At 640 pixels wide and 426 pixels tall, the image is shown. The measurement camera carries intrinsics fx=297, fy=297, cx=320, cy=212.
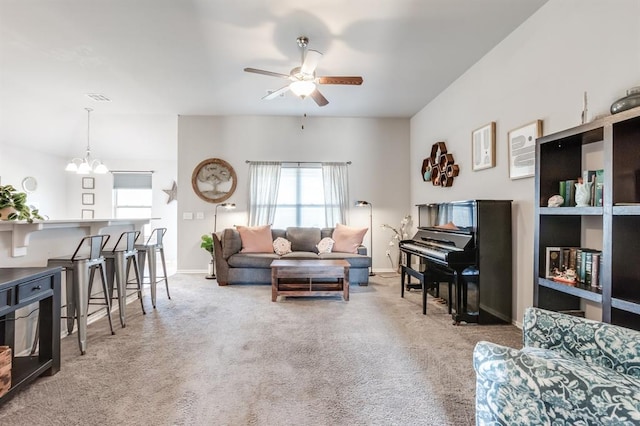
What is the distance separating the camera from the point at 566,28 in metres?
2.36

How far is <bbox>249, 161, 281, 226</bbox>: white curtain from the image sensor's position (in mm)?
5570

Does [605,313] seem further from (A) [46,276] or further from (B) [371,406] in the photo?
(A) [46,276]

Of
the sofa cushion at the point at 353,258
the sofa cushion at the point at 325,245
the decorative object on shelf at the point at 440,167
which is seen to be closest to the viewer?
the decorative object on shelf at the point at 440,167

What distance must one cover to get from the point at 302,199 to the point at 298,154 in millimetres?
859

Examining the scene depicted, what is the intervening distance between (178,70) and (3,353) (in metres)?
3.30

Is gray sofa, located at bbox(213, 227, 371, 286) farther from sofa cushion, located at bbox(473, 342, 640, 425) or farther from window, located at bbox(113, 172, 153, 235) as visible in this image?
window, located at bbox(113, 172, 153, 235)

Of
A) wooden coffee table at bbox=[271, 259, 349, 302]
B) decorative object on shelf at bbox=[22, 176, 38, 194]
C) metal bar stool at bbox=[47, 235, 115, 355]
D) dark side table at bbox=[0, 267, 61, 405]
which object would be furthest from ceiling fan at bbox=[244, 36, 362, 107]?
decorative object on shelf at bbox=[22, 176, 38, 194]

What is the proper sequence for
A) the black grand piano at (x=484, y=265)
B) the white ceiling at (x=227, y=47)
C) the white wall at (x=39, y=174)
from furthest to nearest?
the white wall at (x=39, y=174), the black grand piano at (x=484, y=265), the white ceiling at (x=227, y=47)

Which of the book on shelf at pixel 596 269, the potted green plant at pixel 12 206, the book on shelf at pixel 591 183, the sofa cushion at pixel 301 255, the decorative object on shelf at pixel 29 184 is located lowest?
the sofa cushion at pixel 301 255

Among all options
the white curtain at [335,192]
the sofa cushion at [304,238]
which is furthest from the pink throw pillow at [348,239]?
the white curtain at [335,192]

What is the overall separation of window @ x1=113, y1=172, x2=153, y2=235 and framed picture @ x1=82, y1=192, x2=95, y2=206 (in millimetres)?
527

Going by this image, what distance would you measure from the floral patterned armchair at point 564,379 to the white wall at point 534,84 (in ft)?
5.22

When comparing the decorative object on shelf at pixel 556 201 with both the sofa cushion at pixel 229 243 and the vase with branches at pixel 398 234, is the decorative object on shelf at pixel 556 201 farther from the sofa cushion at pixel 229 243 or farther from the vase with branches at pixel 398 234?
the sofa cushion at pixel 229 243

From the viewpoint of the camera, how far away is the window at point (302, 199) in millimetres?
5711
